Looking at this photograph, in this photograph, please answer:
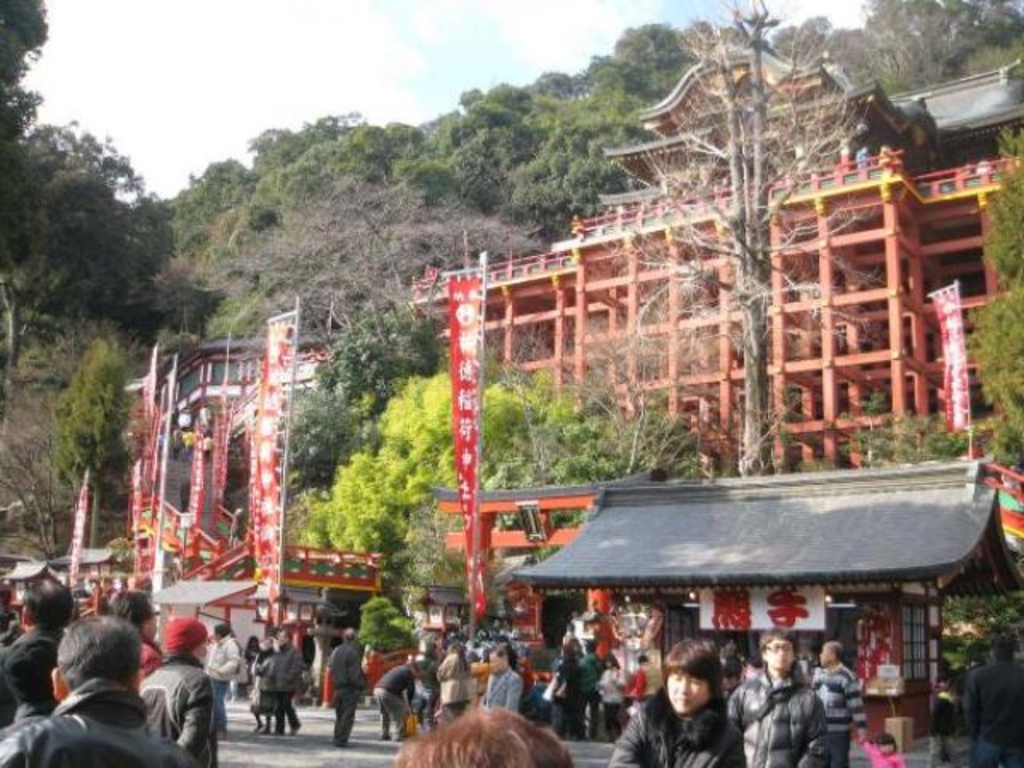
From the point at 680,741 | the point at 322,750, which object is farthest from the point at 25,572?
the point at 680,741

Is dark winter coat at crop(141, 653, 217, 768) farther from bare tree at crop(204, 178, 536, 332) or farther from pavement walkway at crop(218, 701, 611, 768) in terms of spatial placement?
bare tree at crop(204, 178, 536, 332)

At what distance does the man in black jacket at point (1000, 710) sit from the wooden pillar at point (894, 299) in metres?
18.3

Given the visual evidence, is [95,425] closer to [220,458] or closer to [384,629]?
[220,458]

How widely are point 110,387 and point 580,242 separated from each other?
15.3 m

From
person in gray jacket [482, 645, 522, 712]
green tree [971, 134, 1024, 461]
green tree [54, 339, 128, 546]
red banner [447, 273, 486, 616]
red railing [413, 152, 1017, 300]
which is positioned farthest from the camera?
green tree [54, 339, 128, 546]

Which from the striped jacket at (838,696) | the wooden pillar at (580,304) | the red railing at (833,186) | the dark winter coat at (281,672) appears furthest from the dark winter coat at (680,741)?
the wooden pillar at (580,304)

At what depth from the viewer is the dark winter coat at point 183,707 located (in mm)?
4516

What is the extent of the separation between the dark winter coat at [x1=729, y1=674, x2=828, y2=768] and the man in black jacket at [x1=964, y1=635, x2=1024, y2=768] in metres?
2.75

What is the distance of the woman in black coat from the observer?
378 centimetres

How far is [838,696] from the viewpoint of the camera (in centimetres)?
744

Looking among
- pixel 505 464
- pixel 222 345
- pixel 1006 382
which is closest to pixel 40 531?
pixel 222 345

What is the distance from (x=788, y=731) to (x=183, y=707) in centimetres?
260

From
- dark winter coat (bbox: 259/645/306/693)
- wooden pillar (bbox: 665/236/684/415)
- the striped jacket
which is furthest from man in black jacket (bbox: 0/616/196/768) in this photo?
wooden pillar (bbox: 665/236/684/415)

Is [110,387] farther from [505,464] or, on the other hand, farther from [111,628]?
[111,628]
